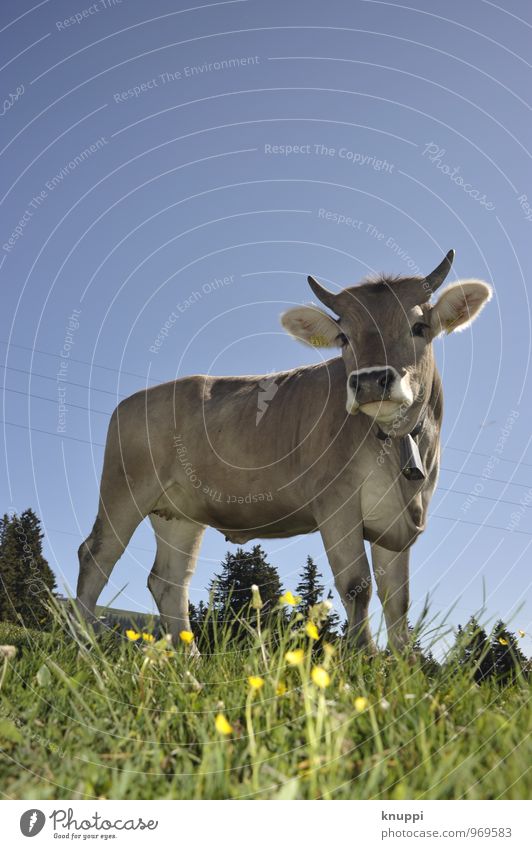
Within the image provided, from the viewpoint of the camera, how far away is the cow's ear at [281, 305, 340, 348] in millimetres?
7676

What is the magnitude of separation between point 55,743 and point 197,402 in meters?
6.29

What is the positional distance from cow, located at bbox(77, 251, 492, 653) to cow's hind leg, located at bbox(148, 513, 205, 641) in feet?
0.10

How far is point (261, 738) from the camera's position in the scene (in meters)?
3.06

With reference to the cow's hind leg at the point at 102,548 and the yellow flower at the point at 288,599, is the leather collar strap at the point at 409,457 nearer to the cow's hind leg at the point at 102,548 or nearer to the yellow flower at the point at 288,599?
the yellow flower at the point at 288,599

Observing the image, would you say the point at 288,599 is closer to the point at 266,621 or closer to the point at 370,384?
the point at 266,621

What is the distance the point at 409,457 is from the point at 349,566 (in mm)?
1149

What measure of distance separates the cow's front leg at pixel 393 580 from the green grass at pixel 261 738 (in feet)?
10.2

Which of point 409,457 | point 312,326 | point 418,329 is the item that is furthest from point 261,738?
point 312,326

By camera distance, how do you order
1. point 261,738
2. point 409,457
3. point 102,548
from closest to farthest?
point 261,738 → point 409,457 → point 102,548

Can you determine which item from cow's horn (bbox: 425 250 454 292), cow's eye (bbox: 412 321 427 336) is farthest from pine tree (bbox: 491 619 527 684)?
cow's horn (bbox: 425 250 454 292)

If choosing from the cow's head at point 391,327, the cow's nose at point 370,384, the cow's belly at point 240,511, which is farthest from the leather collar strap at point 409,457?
the cow's belly at point 240,511

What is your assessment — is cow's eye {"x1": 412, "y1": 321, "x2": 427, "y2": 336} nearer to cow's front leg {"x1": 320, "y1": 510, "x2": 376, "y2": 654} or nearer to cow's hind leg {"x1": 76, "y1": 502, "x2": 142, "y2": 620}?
cow's front leg {"x1": 320, "y1": 510, "x2": 376, "y2": 654}

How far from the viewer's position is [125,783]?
2691 mm
